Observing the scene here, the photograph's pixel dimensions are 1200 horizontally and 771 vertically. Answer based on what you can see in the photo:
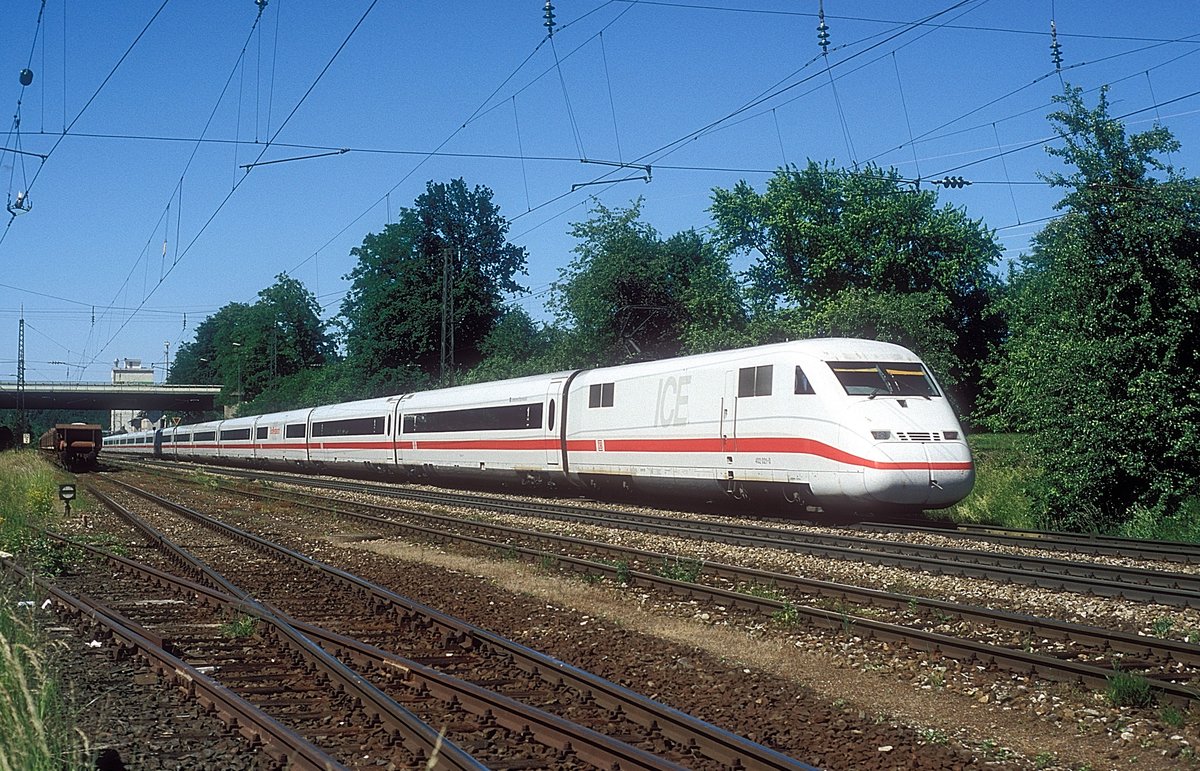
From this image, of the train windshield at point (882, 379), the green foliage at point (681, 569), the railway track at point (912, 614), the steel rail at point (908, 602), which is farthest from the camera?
the train windshield at point (882, 379)

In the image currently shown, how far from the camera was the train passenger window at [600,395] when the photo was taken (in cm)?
2300

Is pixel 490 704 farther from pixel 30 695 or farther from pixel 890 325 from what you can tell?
pixel 890 325

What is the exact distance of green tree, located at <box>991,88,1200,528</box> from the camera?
1850 cm

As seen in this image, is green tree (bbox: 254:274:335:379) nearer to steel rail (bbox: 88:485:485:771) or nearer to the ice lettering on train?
the ice lettering on train

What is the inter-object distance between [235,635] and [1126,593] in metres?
8.37

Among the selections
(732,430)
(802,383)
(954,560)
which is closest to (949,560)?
(954,560)

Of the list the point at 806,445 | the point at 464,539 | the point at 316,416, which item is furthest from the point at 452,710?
the point at 316,416

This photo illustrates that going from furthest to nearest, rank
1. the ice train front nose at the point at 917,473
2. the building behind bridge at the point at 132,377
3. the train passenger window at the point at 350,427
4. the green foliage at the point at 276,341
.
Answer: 1. the building behind bridge at the point at 132,377
2. the green foliage at the point at 276,341
3. the train passenger window at the point at 350,427
4. the ice train front nose at the point at 917,473

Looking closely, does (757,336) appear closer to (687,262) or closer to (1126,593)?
(687,262)

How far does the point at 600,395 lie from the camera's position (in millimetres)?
23328

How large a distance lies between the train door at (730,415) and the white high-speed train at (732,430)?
0.09ft

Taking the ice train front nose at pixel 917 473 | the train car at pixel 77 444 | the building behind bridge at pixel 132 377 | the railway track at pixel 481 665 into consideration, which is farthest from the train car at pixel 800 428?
the building behind bridge at pixel 132 377

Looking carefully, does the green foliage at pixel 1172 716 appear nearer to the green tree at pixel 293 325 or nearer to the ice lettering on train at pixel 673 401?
the ice lettering on train at pixel 673 401

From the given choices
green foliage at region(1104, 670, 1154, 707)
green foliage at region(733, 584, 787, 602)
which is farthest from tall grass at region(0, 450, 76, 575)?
green foliage at region(1104, 670, 1154, 707)
